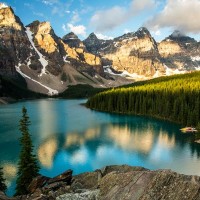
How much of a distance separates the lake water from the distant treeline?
898cm

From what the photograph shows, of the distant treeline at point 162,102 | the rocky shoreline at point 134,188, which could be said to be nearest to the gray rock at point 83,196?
the rocky shoreline at point 134,188

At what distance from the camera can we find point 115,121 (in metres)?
143

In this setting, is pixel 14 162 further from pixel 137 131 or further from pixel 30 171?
pixel 137 131

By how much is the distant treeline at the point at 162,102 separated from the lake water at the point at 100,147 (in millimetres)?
8983

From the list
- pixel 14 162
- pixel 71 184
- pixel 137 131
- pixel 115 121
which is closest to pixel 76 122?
pixel 115 121

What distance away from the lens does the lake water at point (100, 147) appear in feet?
227

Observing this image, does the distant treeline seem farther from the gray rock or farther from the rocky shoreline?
the gray rock

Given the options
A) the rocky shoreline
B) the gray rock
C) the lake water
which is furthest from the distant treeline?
the gray rock

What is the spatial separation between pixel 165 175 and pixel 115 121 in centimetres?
A: 11954

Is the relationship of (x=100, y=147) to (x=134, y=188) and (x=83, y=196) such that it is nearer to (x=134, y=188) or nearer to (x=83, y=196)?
(x=83, y=196)

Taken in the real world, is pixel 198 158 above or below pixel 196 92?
below

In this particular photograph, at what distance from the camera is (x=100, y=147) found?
287 feet

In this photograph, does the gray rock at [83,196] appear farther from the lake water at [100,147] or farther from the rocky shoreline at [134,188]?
the lake water at [100,147]

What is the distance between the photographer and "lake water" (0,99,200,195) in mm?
69062
